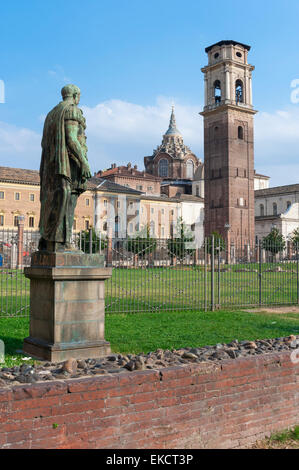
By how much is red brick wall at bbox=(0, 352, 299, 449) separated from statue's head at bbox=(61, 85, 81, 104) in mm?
3767

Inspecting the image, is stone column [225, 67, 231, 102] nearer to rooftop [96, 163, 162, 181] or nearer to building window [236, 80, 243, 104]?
building window [236, 80, 243, 104]

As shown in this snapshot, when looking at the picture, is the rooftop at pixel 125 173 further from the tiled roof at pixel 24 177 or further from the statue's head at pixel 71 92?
the statue's head at pixel 71 92

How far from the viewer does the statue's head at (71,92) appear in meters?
6.17

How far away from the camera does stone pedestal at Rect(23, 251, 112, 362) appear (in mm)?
5688

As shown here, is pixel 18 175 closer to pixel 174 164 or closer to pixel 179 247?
pixel 174 164

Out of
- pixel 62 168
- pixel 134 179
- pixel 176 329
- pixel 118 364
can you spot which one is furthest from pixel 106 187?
pixel 118 364

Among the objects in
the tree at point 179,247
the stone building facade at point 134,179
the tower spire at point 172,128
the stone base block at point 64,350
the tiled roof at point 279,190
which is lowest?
the stone base block at point 64,350

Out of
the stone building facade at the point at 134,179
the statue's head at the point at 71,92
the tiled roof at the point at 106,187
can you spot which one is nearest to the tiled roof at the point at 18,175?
the tiled roof at the point at 106,187

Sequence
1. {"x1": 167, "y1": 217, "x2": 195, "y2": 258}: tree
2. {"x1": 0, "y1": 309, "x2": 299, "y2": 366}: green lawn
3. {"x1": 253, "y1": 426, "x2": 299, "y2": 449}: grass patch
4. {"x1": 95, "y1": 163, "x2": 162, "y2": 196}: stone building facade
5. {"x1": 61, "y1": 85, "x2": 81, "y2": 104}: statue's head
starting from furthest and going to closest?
{"x1": 95, "y1": 163, "x2": 162, "y2": 196}: stone building facade
{"x1": 167, "y1": 217, "x2": 195, "y2": 258}: tree
{"x1": 0, "y1": 309, "x2": 299, "y2": 366}: green lawn
{"x1": 61, "y1": 85, "x2": 81, "y2": 104}: statue's head
{"x1": 253, "y1": 426, "x2": 299, "y2": 449}: grass patch

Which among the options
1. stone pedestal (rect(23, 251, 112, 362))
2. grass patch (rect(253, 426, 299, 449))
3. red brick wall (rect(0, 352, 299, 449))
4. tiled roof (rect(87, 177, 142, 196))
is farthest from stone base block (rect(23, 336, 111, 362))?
tiled roof (rect(87, 177, 142, 196))

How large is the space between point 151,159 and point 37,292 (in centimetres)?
8487

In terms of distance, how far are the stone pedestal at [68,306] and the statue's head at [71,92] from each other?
2100mm

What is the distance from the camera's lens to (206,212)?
59.0m
